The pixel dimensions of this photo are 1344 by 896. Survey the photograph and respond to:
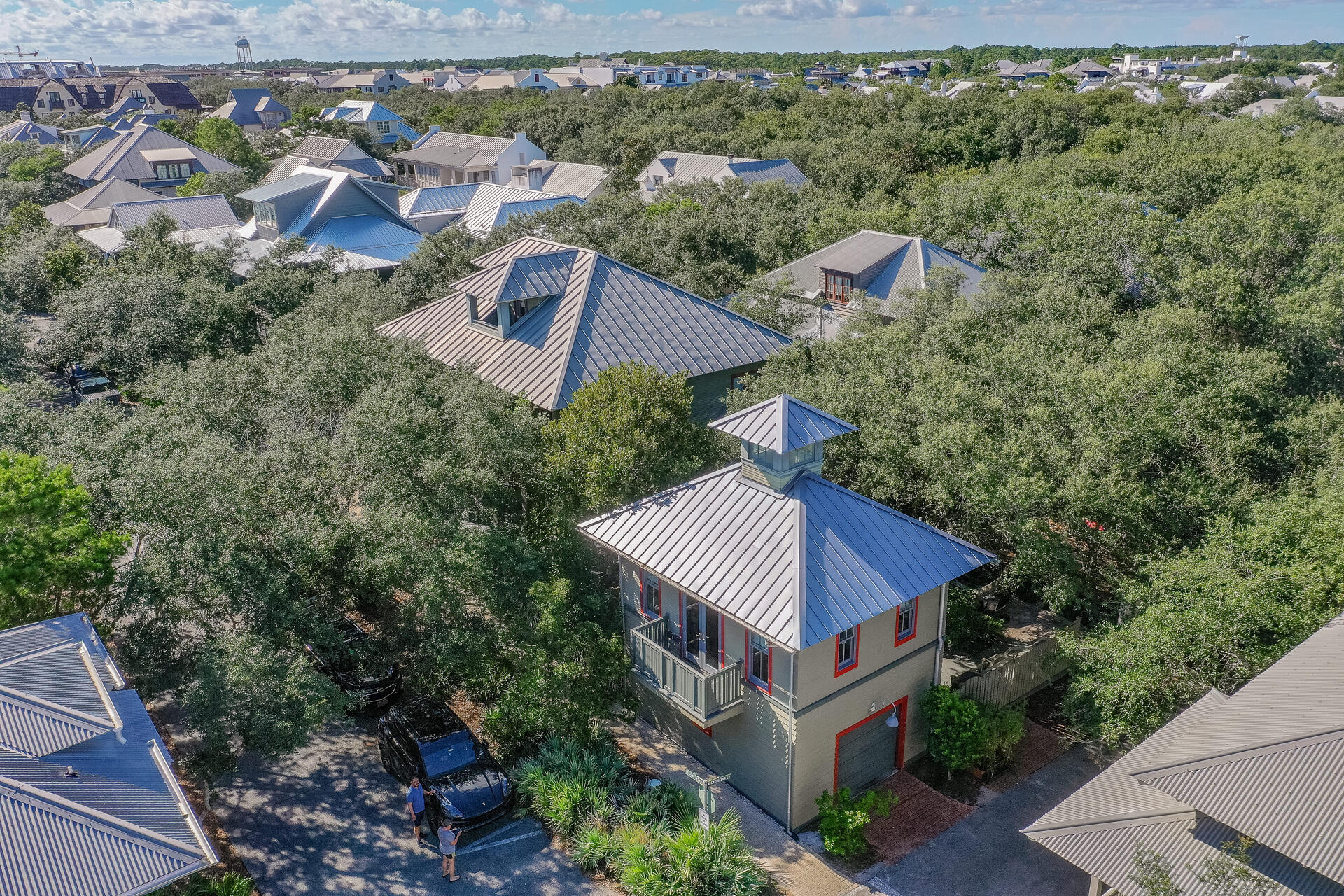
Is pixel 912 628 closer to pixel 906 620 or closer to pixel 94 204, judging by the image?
pixel 906 620

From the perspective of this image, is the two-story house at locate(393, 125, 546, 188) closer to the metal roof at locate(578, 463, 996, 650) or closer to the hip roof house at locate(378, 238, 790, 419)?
the hip roof house at locate(378, 238, 790, 419)

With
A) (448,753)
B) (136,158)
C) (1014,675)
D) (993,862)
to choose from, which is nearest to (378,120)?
(136,158)

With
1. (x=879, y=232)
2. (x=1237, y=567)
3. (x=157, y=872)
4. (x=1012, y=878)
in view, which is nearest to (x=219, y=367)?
(x=157, y=872)

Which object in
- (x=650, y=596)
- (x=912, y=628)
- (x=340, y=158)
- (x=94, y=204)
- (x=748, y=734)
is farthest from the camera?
(x=340, y=158)

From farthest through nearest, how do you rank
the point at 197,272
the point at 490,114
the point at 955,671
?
the point at 490,114 < the point at 197,272 < the point at 955,671

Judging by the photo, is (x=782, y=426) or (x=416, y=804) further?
(x=782, y=426)

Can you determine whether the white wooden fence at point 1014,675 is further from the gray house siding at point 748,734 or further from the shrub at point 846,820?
the gray house siding at point 748,734

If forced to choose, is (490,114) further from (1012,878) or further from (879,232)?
(1012,878)
